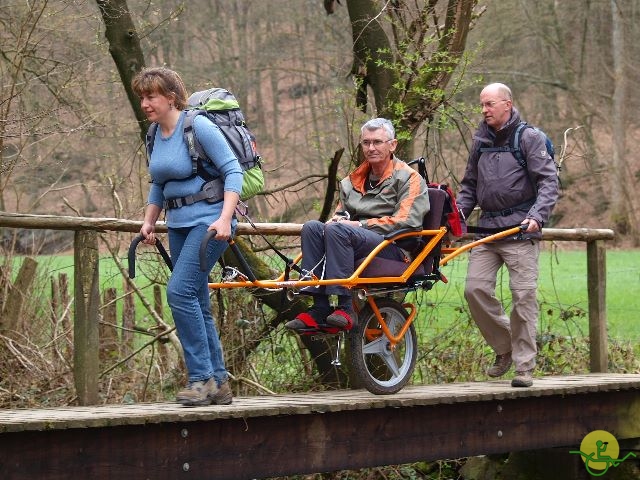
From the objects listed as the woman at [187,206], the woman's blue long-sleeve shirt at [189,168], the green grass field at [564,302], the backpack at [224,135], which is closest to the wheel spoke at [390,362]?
the woman at [187,206]

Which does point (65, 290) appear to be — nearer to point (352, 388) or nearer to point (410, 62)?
point (352, 388)

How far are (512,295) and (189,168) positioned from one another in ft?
8.67

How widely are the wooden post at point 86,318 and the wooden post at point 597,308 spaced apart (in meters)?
4.17

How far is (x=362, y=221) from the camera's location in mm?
6598

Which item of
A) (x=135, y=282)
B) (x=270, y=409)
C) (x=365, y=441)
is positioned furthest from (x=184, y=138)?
(x=135, y=282)

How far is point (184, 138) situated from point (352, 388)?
9.04 ft

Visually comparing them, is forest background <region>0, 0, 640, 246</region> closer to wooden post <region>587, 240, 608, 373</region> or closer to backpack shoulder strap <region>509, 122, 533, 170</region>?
wooden post <region>587, 240, 608, 373</region>

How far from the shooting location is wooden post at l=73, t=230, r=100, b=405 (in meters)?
6.49

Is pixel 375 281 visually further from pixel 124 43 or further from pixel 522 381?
pixel 124 43

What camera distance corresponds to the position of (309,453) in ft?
20.2

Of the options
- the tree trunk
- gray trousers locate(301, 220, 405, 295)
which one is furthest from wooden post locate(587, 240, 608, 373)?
the tree trunk

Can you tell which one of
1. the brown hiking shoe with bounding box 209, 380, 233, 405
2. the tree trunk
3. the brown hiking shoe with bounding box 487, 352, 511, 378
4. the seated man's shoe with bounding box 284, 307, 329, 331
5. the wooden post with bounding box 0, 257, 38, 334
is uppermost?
the tree trunk

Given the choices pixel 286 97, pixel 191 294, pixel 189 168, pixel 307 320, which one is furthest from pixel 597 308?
pixel 286 97

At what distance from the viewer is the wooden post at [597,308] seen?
9.05m
